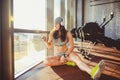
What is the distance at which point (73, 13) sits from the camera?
16.8 feet

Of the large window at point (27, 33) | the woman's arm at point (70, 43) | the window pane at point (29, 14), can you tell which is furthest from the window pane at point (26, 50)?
the woman's arm at point (70, 43)

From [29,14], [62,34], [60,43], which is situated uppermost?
[29,14]

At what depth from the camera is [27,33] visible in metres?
2.45

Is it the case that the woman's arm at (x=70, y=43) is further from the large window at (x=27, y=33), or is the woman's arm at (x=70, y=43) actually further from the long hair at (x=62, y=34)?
the large window at (x=27, y=33)

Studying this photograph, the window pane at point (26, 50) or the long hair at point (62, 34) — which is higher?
the long hair at point (62, 34)

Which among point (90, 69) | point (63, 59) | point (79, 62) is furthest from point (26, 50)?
point (90, 69)

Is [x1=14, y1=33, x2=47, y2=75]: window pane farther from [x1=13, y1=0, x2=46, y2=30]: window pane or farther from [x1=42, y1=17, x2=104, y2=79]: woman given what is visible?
[x1=42, y1=17, x2=104, y2=79]: woman

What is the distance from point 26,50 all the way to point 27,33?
311 mm

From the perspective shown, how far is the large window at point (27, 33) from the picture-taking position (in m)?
2.17

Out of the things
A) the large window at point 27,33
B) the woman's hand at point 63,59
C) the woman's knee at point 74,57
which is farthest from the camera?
the woman's hand at point 63,59

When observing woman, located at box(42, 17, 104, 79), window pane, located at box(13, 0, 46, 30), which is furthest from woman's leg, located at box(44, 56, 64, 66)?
window pane, located at box(13, 0, 46, 30)

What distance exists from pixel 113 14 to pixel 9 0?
300 centimetres

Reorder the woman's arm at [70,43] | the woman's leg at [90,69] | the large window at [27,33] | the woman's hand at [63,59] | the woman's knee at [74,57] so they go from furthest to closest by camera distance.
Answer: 1. the woman's hand at [63,59]
2. the woman's arm at [70,43]
3. the woman's knee at [74,57]
4. the large window at [27,33]
5. the woman's leg at [90,69]

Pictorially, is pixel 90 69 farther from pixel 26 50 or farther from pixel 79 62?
pixel 26 50
